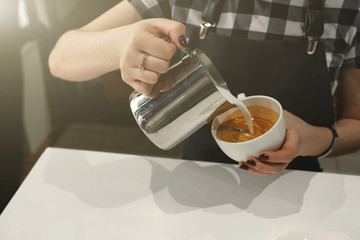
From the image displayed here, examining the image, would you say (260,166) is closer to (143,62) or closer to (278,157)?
(278,157)

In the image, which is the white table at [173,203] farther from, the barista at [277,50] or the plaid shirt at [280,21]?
the plaid shirt at [280,21]

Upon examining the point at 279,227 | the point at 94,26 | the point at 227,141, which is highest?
the point at 94,26

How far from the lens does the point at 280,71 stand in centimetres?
99

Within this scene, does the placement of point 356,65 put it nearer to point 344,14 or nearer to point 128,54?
point 344,14

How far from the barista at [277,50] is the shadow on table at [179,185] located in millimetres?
112

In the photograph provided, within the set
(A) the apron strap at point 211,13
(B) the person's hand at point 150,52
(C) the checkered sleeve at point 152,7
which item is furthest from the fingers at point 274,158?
(C) the checkered sleeve at point 152,7

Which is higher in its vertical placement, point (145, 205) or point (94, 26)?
point (94, 26)

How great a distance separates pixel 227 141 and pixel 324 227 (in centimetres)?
26

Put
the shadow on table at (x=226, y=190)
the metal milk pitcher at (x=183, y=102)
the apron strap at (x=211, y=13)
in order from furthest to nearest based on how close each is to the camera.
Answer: the apron strap at (x=211, y=13) → the shadow on table at (x=226, y=190) → the metal milk pitcher at (x=183, y=102)

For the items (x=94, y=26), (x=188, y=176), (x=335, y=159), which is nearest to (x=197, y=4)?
(x=94, y=26)

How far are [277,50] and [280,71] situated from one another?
6 centimetres

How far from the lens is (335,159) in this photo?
1598 millimetres

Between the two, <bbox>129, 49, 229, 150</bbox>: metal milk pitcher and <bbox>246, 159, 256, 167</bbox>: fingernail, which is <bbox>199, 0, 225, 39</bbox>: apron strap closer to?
<bbox>129, 49, 229, 150</bbox>: metal milk pitcher

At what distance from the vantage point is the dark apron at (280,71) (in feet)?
3.16
